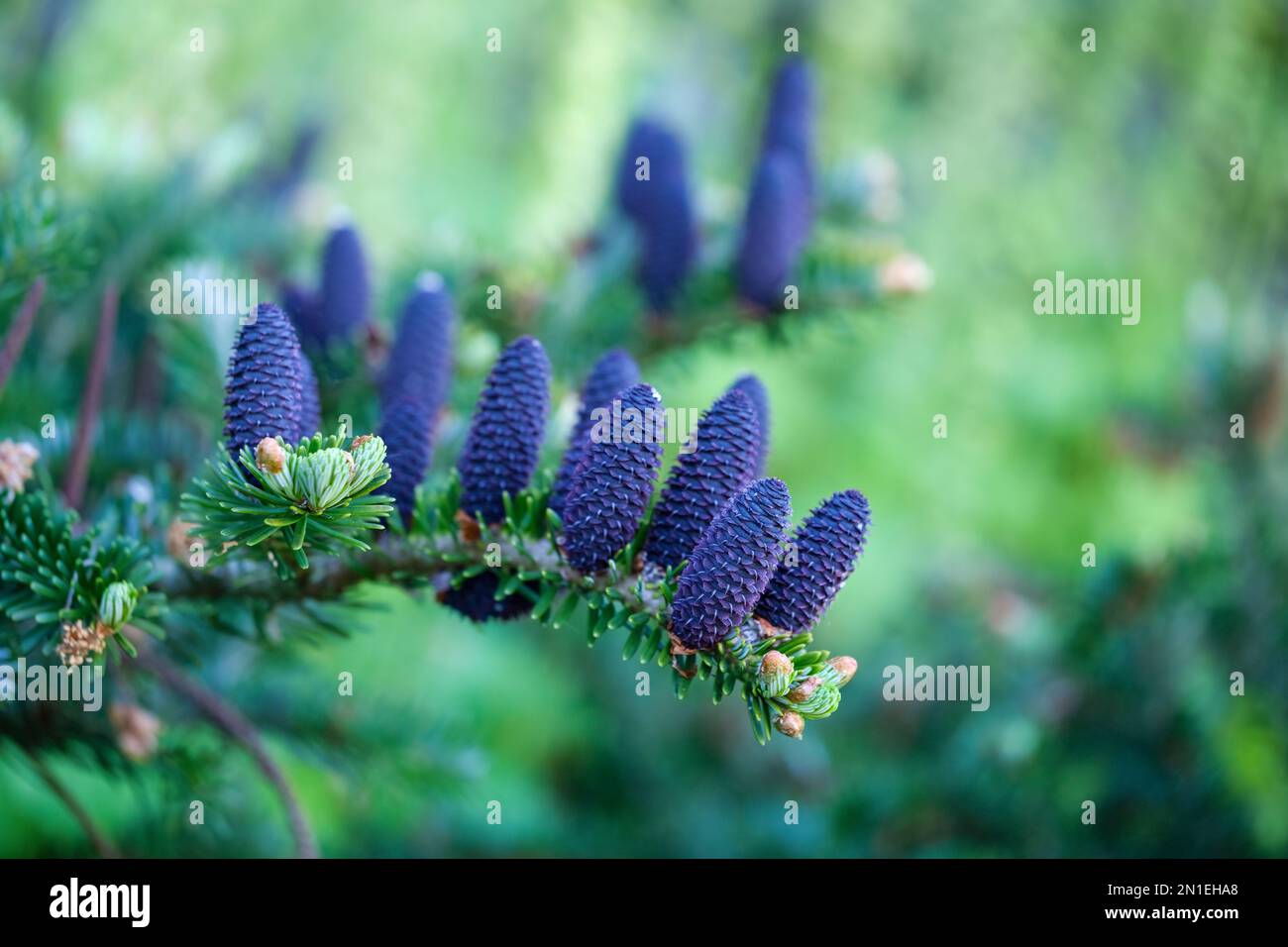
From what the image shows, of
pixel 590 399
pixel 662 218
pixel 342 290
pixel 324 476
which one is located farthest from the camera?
pixel 662 218

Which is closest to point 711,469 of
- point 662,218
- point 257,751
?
point 257,751

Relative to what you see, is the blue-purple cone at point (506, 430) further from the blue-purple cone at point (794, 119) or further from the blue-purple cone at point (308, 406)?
the blue-purple cone at point (794, 119)

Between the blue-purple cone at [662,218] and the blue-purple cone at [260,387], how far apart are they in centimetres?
45

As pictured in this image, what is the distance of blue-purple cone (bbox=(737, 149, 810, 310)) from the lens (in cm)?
78

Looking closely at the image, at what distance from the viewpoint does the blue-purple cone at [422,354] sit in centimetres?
58

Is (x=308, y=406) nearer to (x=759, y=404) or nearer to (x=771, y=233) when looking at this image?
(x=759, y=404)

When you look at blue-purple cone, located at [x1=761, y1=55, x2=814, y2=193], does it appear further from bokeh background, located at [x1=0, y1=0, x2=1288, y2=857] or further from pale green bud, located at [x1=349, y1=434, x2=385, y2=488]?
pale green bud, located at [x1=349, y1=434, x2=385, y2=488]

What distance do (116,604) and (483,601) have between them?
148 millimetres

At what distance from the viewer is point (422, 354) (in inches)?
23.1

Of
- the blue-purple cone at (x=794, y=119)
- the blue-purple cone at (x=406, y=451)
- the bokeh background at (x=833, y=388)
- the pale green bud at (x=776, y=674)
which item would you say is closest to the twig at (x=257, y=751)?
the bokeh background at (x=833, y=388)

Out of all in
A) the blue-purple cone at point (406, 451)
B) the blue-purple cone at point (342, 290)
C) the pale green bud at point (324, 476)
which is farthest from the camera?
the blue-purple cone at point (342, 290)

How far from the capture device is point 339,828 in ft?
4.43
